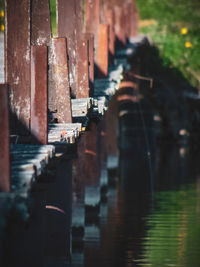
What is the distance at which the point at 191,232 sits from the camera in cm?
1120

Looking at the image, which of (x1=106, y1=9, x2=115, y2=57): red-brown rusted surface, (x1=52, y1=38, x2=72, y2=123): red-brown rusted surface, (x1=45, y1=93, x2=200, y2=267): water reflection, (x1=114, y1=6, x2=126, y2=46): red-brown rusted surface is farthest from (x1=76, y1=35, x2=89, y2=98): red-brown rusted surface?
(x1=114, y1=6, x2=126, y2=46): red-brown rusted surface

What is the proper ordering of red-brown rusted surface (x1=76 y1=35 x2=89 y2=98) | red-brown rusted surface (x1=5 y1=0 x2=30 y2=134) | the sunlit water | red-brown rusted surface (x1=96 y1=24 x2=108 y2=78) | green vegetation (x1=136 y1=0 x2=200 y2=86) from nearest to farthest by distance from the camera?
1. red-brown rusted surface (x1=5 y1=0 x2=30 y2=134)
2. red-brown rusted surface (x1=76 y1=35 x2=89 y2=98)
3. the sunlit water
4. red-brown rusted surface (x1=96 y1=24 x2=108 y2=78)
5. green vegetation (x1=136 y1=0 x2=200 y2=86)

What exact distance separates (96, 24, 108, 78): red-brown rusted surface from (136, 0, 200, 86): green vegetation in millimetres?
14875

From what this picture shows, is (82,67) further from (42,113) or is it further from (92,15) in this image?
(92,15)

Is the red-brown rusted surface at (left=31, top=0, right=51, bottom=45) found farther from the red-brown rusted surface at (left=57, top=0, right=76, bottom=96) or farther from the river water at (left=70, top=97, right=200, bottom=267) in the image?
the river water at (left=70, top=97, right=200, bottom=267)

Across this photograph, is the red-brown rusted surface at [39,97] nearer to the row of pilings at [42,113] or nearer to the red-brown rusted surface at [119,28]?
the row of pilings at [42,113]

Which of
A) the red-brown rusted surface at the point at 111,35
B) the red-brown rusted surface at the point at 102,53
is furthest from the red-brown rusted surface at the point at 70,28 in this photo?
the red-brown rusted surface at the point at 111,35

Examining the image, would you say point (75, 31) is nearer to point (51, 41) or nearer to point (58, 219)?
point (51, 41)

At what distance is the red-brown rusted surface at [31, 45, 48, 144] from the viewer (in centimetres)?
557

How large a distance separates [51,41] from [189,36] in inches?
970

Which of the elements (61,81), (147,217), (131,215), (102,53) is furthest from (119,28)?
(61,81)

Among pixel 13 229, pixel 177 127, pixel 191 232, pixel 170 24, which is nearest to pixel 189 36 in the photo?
pixel 170 24

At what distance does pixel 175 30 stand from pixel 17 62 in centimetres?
2557

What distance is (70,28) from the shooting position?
27.9 feet
